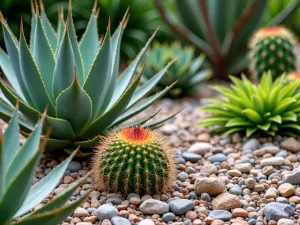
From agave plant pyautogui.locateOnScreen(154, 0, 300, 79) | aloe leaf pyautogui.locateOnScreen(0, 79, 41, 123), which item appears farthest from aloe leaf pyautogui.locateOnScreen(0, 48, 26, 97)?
agave plant pyautogui.locateOnScreen(154, 0, 300, 79)

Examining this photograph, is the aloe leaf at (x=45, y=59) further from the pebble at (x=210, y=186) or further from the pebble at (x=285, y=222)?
the pebble at (x=285, y=222)

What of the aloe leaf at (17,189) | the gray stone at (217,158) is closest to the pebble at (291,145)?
the gray stone at (217,158)

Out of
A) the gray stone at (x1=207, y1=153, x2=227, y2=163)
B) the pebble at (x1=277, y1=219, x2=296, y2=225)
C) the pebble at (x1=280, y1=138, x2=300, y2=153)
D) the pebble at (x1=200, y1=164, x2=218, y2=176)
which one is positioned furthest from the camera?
the pebble at (x1=280, y1=138, x2=300, y2=153)

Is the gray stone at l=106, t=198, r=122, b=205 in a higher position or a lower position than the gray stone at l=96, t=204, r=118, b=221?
higher

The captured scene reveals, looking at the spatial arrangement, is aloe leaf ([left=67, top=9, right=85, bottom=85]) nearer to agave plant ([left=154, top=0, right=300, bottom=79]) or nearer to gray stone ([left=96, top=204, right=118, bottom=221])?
gray stone ([left=96, top=204, right=118, bottom=221])

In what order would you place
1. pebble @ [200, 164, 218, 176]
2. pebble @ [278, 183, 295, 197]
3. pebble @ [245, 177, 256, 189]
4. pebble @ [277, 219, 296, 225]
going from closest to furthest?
pebble @ [277, 219, 296, 225] < pebble @ [278, 183, 295, 197] < pebble @ [245, 177, 256, 189] < pebble @ [200, 164, 218, 176]

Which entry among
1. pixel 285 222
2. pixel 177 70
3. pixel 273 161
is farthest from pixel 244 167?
pixel 177 70

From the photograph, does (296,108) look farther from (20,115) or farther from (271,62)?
(20,115)

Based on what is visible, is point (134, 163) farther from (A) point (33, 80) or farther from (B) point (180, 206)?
(A) point (33, 80)
